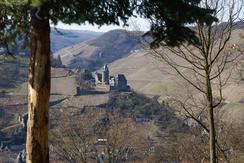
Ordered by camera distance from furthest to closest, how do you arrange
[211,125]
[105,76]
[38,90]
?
1. [105,76]
2. [211,125]
3. [38,90]

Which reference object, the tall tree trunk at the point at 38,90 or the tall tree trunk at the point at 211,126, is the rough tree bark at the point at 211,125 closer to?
the tall tree trunk at the point at 211,126

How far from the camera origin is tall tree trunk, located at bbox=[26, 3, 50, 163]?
22.3 feet

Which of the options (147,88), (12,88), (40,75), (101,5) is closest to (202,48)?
(101,5)

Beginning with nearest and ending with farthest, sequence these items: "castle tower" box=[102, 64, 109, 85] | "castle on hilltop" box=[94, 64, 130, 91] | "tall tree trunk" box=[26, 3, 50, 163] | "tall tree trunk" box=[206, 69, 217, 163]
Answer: "tall tree trunk" box=[26, 3, 50, 163] → "tall tree trunk" box=[206, 69, 217, 163] → "castle on hilltop" box=[94, 64, 130, 91] → "castle tower" box=[102, 64, 109, 85]

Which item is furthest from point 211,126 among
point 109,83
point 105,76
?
point 105,76

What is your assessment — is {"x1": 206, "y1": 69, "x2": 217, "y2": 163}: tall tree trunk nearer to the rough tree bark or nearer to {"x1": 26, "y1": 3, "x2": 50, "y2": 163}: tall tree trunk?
the rough tree bark

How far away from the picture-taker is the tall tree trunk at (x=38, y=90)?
22.3 feet

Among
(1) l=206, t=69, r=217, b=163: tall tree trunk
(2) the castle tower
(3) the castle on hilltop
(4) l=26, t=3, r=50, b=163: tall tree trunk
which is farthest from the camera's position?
(2) the castle tower

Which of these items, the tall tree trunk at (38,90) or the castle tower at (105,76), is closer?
the tall tree trunk at (38,90)

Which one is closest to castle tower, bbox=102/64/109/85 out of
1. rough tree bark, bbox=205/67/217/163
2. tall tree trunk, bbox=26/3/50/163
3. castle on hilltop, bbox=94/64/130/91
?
castle on hilltop, bbox=94/64/130/91

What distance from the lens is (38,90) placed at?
6844mm

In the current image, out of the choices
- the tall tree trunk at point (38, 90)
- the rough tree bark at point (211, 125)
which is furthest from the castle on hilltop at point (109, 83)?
the tall tree trunk at point (38, 90)

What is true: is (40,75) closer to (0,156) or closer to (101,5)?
(101,5)

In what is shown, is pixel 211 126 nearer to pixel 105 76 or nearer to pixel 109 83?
pixel 109 83
